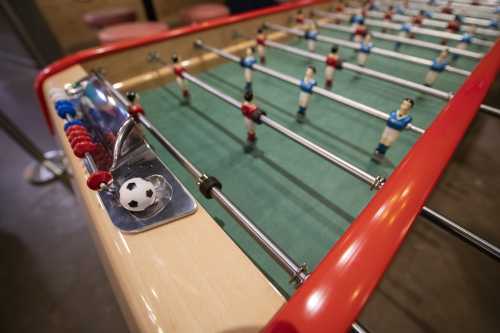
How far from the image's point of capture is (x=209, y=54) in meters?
1.30

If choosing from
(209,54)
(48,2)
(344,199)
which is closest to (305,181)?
(344,199)

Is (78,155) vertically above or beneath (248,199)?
above

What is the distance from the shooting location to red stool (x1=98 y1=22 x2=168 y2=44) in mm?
1529

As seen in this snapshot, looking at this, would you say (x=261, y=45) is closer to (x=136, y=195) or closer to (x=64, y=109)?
(x=64, y=109)

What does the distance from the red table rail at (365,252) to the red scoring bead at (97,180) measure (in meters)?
0.38

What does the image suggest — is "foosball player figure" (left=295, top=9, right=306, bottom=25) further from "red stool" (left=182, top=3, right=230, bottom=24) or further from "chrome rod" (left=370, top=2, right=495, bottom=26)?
"chrome rod" (left=370, top=2, right=495, bottom=26)

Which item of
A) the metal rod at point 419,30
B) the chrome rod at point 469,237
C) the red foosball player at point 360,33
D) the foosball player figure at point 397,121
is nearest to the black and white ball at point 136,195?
the chrome rod at point 469,237

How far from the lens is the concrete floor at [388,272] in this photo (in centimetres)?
89

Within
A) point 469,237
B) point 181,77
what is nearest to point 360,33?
point 181,77

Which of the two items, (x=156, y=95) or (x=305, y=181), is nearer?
(x=305, y=181)

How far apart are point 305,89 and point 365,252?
69cm

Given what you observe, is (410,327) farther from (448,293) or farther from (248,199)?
(248,199)

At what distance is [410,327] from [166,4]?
4302 mm

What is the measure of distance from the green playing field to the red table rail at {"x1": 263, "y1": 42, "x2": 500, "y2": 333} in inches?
9.7
